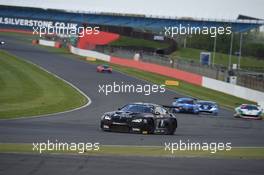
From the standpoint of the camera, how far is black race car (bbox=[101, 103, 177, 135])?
75.7 ft

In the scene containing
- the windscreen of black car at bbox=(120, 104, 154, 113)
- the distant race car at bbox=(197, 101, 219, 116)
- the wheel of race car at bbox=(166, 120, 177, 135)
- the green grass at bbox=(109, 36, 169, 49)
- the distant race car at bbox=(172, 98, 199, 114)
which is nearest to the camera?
the windscreen of black car at bbox=(120, 104, 154, 113)

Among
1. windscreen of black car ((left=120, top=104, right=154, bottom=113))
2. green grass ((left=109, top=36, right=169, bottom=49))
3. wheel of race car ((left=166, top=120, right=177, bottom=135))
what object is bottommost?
green grass ((left=109, top=36, right=169, bottom=49))

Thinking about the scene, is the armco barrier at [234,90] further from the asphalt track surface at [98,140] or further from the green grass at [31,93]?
the asphalt track surface at [98,140]

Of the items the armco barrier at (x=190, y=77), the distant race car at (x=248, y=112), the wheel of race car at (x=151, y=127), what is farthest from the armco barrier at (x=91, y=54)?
the wheel of race car at (x=151, y=127)

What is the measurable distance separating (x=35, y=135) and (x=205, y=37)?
75.5 m

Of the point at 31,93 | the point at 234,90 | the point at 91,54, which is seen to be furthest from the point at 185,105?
the point at 91,54

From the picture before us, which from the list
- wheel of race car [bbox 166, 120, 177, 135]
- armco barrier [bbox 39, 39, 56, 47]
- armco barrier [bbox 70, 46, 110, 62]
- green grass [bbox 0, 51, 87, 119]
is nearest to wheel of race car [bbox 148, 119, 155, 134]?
wheel of race car [bbox 166, 120, 177, 135]

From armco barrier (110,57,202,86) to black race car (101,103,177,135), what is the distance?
37.4 m

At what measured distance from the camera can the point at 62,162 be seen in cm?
1285

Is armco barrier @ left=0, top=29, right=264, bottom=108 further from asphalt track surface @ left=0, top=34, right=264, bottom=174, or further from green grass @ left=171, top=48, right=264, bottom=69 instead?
asphalt track surface @ left=0, top=34, right=264, bottom=174

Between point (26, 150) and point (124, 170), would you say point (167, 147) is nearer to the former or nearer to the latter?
point (26, 150)

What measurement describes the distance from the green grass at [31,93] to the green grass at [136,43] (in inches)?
1261

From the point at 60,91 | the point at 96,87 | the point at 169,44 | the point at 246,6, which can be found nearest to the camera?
the point at 246,6

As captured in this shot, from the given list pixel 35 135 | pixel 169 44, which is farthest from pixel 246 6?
pixel 169 44
